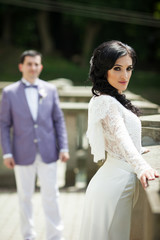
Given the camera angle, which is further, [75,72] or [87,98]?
[75,72]

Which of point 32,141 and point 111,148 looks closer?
point 111,148

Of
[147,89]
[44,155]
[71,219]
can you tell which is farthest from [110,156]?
[147,89]

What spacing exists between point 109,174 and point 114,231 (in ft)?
1.12

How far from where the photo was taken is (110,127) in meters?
2.60

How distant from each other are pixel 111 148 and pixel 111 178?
18 centimetres

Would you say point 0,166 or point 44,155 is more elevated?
point 44,155

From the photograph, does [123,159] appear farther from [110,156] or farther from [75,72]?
[75,72]

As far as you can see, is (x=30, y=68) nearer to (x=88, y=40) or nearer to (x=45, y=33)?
(x=88, y=40)

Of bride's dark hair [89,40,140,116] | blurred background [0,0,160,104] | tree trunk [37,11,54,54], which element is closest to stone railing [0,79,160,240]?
bride's dark hair [89,40,140,116]

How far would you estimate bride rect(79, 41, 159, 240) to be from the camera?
2.64m

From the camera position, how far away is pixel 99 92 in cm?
278

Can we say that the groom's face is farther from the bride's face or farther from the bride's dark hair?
the bride's face

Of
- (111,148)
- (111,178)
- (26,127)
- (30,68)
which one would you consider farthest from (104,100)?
(30,68)

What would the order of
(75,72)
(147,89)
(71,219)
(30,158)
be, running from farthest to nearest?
(75,72)
(147,89)
(71,219)
(30,158)
